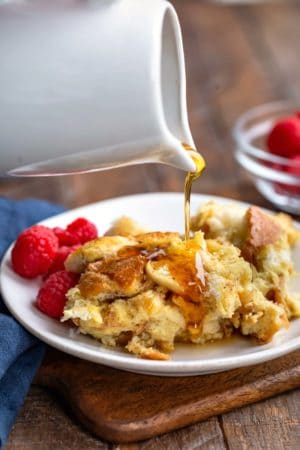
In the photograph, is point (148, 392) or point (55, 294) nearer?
point (148, 392)

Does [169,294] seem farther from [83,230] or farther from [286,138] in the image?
[286,138]

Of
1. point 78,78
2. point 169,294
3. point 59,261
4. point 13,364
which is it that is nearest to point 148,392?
point 169,294

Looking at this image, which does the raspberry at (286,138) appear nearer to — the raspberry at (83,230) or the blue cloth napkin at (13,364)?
the raspberry at (83,230)

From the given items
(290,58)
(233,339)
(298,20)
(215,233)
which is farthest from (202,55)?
(233,339)

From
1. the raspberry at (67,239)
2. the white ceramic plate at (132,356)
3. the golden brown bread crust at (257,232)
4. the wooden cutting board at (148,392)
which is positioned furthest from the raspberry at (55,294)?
the golden brown bread crust at (257,232)

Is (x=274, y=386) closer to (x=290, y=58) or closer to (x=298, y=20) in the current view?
(x=290, y=58)

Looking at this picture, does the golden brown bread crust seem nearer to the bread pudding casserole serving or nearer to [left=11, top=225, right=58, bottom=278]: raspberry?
the bread pudding casserole serving

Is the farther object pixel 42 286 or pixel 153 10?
pixel 42 286
